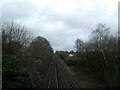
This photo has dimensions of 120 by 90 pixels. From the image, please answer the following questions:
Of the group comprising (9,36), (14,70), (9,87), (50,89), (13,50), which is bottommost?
(50,89)

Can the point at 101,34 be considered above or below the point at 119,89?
above

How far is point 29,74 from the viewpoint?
13.2 metres

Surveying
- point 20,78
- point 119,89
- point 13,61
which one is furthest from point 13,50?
point 119,89

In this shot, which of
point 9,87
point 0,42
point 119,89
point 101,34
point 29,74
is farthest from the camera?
point 101,34

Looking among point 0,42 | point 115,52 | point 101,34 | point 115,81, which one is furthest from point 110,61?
point 101,34

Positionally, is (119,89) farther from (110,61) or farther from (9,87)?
(9,87)

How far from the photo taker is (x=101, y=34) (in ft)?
105

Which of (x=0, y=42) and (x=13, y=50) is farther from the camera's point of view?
(x=13, y=50)

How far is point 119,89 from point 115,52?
4.17 m

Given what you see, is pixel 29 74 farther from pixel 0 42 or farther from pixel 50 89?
pixel 50 89

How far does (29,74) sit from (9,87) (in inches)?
77.1

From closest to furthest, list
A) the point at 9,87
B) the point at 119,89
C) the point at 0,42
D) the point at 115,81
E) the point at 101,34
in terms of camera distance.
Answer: the point at 9,87
the point at 0,42
the point at 119,89
the point at 115,81
the point at 101,34

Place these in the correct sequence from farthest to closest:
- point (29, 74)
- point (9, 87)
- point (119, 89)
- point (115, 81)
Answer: point (115, 81) < point (119, 89) < point (29, 74) < point (9, 87)

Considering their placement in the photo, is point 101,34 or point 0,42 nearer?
point 0,42
